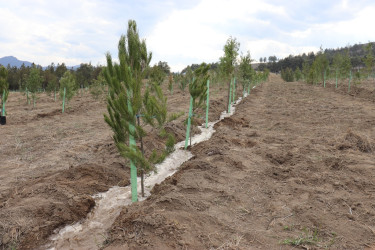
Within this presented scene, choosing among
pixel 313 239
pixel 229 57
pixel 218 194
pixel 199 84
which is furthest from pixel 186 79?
pixel 313 239

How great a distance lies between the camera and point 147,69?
4.45 meters

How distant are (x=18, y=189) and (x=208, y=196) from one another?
383cm

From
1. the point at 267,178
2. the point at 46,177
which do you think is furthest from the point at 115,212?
the point at 267,178

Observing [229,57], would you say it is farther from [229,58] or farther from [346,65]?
[346,65]

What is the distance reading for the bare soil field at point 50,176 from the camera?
3.72 metres

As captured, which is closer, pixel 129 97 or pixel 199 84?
pixel 129 97

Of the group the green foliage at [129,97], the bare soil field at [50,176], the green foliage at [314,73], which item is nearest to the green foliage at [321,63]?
the green foliage at [314,73]

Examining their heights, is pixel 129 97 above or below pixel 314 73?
below

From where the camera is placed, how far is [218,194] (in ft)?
14.9

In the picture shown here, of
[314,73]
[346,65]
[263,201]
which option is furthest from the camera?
[314,73]

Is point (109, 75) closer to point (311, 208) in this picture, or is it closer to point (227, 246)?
point (227, 246)

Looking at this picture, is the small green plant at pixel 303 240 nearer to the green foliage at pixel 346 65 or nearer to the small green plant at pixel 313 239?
the small green plant at pixel 313 239

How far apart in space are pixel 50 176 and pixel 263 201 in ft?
14.9

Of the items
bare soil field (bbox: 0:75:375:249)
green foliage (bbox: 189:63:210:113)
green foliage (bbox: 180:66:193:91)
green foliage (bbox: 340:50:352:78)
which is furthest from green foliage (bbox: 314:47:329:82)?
green foliage (bbox: 189:63:210:113)
